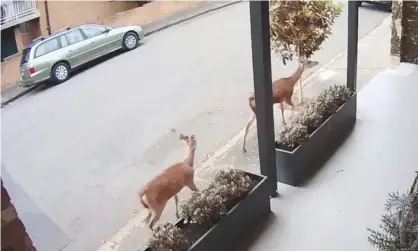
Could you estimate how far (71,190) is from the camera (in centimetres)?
254

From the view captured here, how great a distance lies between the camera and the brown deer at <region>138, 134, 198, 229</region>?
111 inches

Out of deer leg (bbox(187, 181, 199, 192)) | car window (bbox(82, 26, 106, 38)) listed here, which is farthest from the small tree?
car window (bbox(82, 26, 106, 38))

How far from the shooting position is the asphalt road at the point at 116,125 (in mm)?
2355

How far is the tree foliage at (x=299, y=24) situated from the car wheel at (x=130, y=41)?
1279 mm

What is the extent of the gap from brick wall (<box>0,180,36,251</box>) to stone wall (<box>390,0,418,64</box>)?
404 centimetres

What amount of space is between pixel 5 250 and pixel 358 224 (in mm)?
1859

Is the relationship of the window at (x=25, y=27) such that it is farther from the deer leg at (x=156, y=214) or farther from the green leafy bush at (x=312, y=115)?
the green leafy bush at (x=312, y=115)

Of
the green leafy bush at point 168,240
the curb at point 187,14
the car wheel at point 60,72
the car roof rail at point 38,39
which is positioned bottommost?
the green leafy bush at point 168,240

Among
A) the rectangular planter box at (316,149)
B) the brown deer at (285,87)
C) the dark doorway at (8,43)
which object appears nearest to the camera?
the dark doorway at (8,43)

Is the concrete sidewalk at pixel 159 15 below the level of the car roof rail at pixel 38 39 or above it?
below

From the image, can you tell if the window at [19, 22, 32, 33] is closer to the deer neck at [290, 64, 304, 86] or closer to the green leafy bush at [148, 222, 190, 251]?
the green leafy bush at [148, 222, 190, 251]

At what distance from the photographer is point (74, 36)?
241 cm

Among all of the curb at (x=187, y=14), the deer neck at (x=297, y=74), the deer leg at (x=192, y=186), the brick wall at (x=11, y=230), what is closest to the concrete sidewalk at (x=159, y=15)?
the curb at (x=187, y=14)

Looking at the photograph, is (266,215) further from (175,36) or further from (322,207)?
(175,36)
